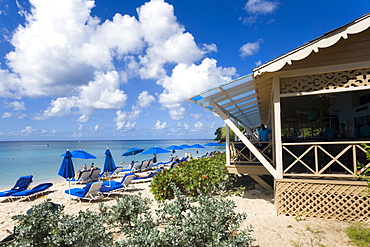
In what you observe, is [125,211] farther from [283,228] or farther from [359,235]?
[359,235]

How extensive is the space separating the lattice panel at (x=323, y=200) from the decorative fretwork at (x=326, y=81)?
2389 millimetres

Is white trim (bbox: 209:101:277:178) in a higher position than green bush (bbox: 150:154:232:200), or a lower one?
higher

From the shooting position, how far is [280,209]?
595 cm

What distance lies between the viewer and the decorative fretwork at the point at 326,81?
18.2 feet

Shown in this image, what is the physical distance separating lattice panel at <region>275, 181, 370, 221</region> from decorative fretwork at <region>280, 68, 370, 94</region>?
2.39 meters

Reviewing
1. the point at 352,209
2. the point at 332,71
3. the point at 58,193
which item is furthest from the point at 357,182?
the point at 58,193

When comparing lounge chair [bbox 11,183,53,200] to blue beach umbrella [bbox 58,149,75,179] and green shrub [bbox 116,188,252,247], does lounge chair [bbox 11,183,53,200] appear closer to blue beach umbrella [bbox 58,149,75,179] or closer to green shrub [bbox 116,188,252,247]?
blue beach umbrella [bbox 58,149,75,179]

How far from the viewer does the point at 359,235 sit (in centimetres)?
439

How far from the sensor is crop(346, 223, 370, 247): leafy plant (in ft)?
13.6

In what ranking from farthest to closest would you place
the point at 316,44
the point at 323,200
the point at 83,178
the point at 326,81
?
the point at 83,178
the point at 326,81
the point at 323,200
the point at 316,44

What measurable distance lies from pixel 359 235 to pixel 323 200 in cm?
128

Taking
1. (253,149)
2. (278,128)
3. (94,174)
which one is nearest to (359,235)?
(278,128)

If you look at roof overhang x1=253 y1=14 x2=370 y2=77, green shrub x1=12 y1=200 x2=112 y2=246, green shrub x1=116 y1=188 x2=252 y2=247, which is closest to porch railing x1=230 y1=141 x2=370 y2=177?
roof overhang x1=253 y1=14 x2=370 y2=77

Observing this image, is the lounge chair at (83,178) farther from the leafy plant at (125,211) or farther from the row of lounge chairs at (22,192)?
the leafy plant at (125,211)
